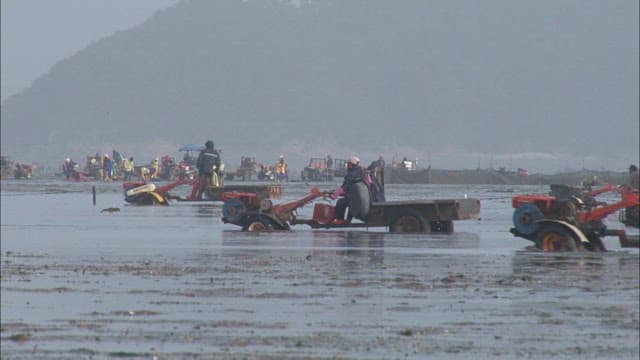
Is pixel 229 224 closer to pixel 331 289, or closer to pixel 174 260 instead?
pixel 174 260

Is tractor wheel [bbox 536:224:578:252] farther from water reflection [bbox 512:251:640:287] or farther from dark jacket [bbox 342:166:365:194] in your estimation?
dark jacket [bbox 342:166:365:194]

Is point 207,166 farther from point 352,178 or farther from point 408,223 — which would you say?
point 352,178

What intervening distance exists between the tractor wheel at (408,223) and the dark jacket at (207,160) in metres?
17.1

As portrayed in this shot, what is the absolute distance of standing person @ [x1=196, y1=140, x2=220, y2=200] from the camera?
170 ft

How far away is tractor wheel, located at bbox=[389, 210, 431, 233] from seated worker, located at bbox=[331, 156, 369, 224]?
874 mm

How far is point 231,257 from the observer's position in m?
27.4

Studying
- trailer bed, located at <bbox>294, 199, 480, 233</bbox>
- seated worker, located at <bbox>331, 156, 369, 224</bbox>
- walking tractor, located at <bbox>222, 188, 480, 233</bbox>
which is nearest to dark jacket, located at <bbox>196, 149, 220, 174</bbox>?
walking tractor, located at <bbox>222, 188, 480, 233</bbox>

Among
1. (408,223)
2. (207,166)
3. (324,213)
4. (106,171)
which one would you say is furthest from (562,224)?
(106,171)

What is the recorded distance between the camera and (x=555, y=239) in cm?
2895

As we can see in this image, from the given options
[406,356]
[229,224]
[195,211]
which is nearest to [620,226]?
[229,224]

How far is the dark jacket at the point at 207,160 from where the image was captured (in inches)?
2040

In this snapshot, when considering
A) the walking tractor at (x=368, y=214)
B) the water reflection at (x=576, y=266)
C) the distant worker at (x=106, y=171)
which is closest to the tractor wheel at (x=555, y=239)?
the water reflection at (x=576, y=266)

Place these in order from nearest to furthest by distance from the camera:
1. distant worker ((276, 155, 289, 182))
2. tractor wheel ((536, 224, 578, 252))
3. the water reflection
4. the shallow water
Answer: the shallow water, the water reflection, tractor wheel ((536, 224, 578, 252)), distant worker ((276, 155, 289, 182))

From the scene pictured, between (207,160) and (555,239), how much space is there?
23.9 meters
